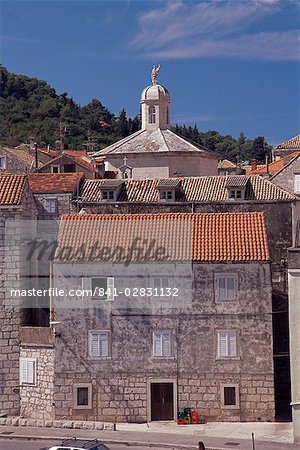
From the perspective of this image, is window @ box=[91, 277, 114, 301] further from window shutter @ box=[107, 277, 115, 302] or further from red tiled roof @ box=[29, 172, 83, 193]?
red tiled roof @ box=[29, 172, 83, 193]

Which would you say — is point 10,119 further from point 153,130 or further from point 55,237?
point 55,237

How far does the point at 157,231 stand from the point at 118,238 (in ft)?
5.51

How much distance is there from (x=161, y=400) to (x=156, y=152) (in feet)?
71.6

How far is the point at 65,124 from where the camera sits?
13312 centimetres

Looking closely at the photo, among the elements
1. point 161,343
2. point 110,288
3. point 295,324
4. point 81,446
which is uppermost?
point 110,288

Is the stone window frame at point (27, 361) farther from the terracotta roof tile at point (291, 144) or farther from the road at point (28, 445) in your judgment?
the terracotta roof tile at point (291, 144)

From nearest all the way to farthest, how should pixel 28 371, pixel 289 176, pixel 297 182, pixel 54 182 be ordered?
pixel 28 371
pixel 54 182
pixel 297 182
pixel 289 176

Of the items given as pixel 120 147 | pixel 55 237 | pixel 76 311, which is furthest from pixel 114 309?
pixel 120 147

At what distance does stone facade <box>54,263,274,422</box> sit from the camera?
3312 centimetres

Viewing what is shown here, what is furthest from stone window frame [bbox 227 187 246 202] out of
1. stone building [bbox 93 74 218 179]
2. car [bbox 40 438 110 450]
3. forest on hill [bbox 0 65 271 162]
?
forest on hill [bbox 0 65 271 162]

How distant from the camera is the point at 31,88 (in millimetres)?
147375

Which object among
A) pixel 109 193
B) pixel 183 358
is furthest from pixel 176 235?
pixel 109 193

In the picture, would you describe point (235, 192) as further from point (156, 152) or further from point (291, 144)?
point (291, 144)

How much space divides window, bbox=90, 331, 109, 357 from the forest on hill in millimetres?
82048
